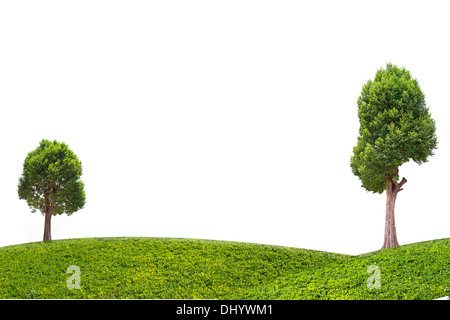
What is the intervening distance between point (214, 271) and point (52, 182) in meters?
13.5

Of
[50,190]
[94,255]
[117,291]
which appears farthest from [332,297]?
[50,190]

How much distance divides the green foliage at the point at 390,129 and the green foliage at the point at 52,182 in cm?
1903

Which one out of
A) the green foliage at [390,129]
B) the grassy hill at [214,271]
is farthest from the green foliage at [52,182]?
the green foliage at [390,129]

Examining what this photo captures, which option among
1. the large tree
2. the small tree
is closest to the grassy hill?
the small tree

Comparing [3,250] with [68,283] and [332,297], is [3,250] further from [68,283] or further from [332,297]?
[332,297]

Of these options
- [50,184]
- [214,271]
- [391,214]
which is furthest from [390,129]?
[50,184]

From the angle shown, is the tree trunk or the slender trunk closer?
the slender trunk

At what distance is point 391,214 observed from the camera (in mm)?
19547

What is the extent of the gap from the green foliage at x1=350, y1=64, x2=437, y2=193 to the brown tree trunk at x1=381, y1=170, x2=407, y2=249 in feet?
1.90

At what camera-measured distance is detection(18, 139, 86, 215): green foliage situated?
2294 centimetres

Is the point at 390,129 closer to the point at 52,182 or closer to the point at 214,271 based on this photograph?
the point at 214,271

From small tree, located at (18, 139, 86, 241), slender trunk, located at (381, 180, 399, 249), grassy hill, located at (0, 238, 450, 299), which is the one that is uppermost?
small tree, located at (18, 139, 86, 241)

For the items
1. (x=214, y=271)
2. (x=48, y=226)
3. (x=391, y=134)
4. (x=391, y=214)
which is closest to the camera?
(x=214, y=271)

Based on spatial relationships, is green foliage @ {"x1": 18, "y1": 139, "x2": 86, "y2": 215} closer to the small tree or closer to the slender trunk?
the small tree
